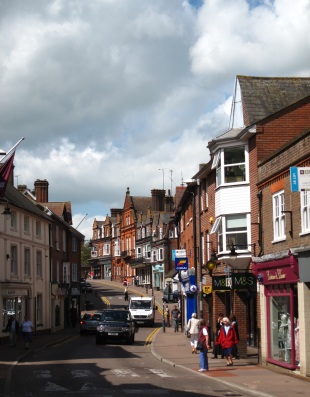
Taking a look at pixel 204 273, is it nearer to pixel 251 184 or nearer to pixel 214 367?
pixel 251 184

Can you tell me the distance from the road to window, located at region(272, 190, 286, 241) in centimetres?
525

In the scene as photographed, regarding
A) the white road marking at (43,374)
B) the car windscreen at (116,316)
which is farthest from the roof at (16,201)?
the white road marking at (43,374)

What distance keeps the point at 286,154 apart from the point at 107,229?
346ft

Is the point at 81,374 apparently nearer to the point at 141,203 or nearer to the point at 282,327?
the point at 282,327

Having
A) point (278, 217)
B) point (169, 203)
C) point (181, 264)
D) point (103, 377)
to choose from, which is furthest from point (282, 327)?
point (169, 203)

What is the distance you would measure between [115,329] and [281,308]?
1576 centimetres

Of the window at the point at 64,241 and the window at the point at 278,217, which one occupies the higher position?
the window at the point at 64,241

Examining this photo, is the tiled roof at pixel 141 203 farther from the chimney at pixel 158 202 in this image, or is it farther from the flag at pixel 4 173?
the flag at pixel 4 173

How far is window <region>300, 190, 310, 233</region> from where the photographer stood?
2064cm

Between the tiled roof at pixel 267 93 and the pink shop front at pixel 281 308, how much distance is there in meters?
7.76

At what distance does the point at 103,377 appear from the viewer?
21781mm

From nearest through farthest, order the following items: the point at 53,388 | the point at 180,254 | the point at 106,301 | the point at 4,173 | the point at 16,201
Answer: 1. the point at 53,388
2. the point at 4,173
3. the point at 180,254
4. the point at 16,201
5. the point at 106,301

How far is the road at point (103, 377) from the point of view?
1805 centimetres

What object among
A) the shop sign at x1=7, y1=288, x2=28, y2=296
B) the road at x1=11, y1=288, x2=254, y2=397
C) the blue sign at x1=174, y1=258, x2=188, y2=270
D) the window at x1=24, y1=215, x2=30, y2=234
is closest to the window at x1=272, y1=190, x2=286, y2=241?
the road at x1=11, y1=288, x2=254, y2=397
